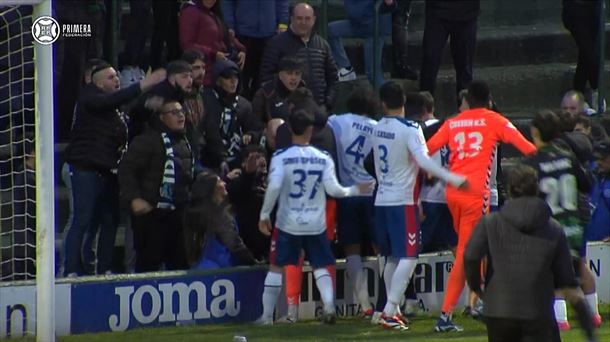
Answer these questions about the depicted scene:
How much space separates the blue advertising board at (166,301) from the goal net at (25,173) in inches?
19.7

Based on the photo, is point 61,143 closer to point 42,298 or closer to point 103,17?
point 103,17

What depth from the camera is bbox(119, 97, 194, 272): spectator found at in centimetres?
1384

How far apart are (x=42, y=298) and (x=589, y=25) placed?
8.03m

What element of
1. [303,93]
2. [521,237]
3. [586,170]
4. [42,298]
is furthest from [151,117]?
[521,237]

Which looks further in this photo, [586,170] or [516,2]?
[516,2]

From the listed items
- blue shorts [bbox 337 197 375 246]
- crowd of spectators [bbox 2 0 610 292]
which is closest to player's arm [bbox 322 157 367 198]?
crowd of spectators [bbox 2 0 610 292]

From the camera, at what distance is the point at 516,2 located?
20.8 metres

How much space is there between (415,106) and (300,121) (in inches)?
57.4

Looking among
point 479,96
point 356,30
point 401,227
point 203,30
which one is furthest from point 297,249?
point 356,30

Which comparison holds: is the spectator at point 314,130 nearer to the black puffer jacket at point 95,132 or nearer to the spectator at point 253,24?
the black puffer jacket at point 95,132

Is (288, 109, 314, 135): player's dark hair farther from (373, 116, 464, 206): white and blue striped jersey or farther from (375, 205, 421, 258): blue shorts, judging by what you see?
(375, 205, 421, 258): blue shorts

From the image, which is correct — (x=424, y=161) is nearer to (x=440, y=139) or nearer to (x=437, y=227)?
(x=440, y=139)

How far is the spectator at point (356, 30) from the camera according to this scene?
56.6 ft

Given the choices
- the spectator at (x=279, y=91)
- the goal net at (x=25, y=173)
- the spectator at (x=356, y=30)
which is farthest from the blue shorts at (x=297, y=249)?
the spectator at (x=356, y=30)
